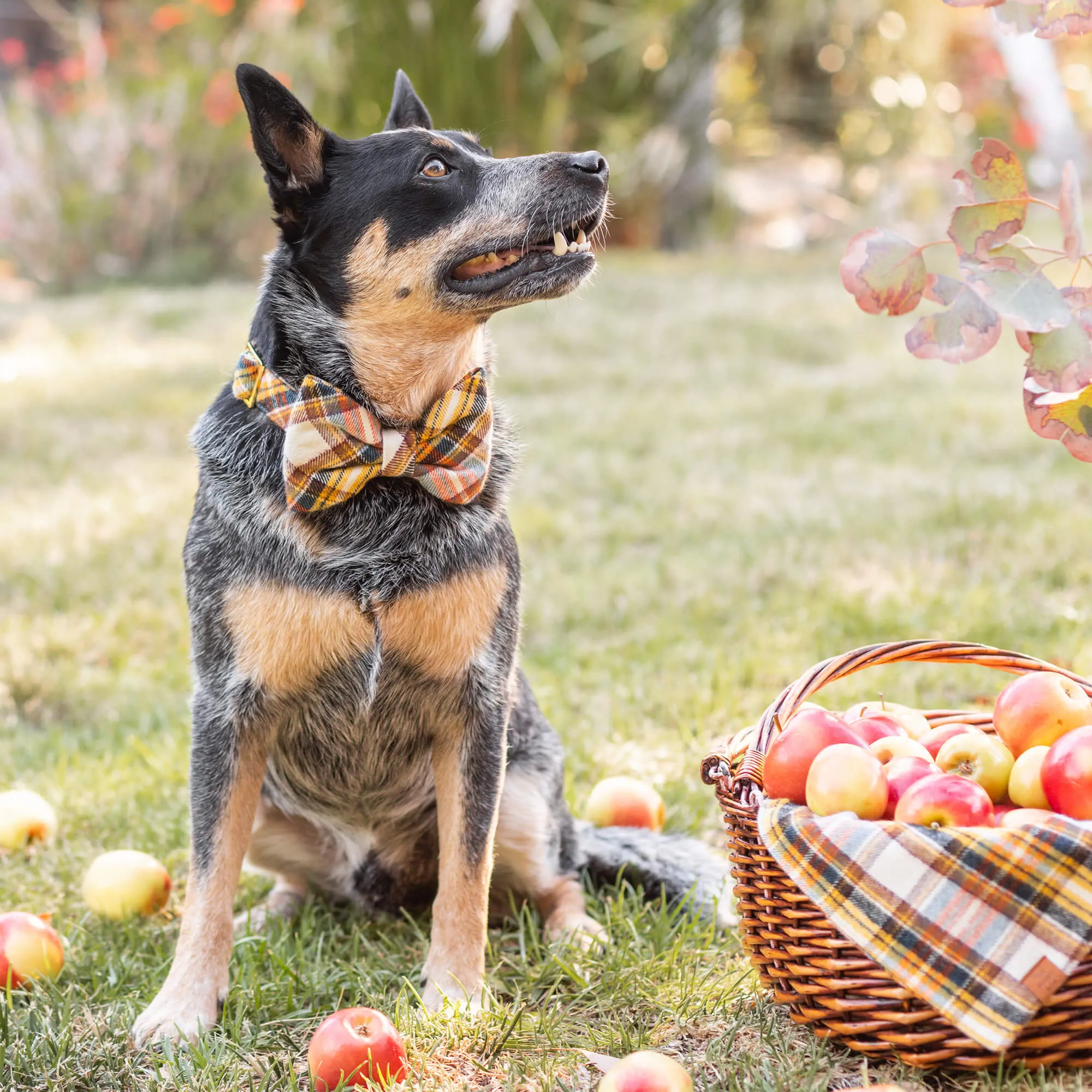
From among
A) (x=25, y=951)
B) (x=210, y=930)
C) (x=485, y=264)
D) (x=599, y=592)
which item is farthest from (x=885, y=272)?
(x=599, y=592)

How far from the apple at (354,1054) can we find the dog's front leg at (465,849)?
38 cm

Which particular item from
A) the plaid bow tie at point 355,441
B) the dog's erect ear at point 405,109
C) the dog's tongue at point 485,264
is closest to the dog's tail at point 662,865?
the plaid bow tie at point 355,441

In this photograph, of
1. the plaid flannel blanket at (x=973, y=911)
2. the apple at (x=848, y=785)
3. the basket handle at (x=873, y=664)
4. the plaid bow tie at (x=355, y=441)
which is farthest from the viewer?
the plaid bow tie at (x=355, y=441)

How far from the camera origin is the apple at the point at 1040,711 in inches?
90.6

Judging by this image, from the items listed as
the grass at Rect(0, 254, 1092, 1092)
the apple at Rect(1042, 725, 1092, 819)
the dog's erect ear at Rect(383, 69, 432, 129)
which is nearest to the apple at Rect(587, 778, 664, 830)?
the grass at Rect(0, 254, 1092, 1092)

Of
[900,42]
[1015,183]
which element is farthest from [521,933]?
[900,42]

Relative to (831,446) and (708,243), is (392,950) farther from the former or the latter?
(708,243)

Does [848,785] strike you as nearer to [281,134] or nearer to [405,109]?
[281,134]

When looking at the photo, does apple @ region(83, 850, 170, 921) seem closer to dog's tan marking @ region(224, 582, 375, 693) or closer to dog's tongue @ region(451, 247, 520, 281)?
dog's tan marking @ region(224, 582, 375, 693)

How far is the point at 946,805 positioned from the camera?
2.10m

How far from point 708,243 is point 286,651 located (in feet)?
35.4

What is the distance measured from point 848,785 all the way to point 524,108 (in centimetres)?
1021

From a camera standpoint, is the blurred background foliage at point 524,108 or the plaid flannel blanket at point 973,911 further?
the blurred background foliage at point 524,108

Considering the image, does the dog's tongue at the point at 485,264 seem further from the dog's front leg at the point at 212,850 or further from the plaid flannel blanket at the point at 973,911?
the plaid flannel blanket at the point at 973,911
